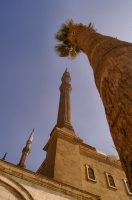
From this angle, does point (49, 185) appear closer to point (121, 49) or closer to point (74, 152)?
point (74, 152)

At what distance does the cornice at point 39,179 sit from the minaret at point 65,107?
7.22 m

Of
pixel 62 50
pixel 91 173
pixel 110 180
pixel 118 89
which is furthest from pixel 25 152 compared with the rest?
pixel 118 89

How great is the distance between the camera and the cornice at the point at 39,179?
7.76 metres

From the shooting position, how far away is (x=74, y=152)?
12422 mm

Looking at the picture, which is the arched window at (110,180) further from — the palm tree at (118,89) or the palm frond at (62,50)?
the palm tree at (118,89)

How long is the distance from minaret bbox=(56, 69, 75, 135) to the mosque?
9 cm

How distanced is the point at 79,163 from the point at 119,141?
10.5 meters

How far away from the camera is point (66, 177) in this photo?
1030cm

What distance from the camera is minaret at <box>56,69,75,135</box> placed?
54.0 ft

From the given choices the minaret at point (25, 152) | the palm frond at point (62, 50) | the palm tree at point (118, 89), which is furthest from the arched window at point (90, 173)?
the minaret at point (25, 152)

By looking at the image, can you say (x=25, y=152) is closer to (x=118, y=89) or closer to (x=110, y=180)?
→ (x=110, y=180)

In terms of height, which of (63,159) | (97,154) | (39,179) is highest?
(97,154)

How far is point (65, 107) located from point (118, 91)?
16.7 meters

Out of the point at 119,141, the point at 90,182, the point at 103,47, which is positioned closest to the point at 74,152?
the point at 90,182
